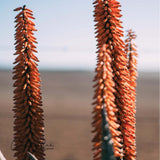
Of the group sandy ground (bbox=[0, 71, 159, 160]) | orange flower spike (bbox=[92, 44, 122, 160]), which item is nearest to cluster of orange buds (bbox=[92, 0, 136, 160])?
orange flower spike (bbox=[92, 44, 122, 160])

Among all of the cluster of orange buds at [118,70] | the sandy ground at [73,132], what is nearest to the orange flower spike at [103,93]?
the cluster of orange buds at [118,70]

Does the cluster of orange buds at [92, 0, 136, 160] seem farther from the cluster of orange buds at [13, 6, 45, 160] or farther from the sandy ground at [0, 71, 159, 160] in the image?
the sandy ground at [0, 71, 159, 160]

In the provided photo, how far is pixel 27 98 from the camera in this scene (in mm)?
2852

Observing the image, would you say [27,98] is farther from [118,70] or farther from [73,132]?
[73,132]

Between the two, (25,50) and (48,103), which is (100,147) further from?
(48,103)

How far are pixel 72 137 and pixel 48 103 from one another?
70.2ft

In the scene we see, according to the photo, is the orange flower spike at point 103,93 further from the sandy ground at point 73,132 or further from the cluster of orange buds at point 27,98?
the sandy ground at point 73,132

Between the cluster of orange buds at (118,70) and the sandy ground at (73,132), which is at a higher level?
the cluster of orange buds at (118,70)

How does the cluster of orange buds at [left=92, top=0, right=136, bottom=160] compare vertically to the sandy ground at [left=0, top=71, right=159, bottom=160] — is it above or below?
above

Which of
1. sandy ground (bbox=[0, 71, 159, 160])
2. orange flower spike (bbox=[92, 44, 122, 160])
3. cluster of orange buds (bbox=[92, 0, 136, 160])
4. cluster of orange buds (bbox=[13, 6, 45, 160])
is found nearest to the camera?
orange flower spike (bbox=[92, 44, 122, 160])

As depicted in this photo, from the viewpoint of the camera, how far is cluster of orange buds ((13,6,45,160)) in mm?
2816

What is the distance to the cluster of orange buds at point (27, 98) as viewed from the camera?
111 inches

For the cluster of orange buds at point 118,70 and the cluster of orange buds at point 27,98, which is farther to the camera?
the cluster of orange buds at point 27,98

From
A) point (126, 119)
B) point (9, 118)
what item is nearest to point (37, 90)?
point (126, 119)
